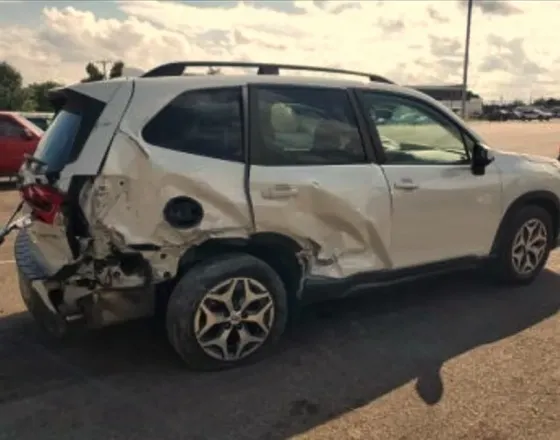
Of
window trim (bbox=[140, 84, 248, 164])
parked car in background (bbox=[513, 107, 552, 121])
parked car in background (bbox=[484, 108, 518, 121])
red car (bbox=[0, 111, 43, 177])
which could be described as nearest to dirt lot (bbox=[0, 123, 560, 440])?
window trim (bbox=[140, 84, 248, 164])

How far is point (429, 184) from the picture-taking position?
16.0 ft

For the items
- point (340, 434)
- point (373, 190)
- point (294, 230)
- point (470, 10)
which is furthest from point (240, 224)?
point (470, 10)

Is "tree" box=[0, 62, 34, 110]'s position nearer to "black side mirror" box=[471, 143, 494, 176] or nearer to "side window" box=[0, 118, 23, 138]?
"side window" box=[0, 118, 23, 138]

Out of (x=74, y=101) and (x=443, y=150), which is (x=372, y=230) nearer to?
(x=443, y=150)

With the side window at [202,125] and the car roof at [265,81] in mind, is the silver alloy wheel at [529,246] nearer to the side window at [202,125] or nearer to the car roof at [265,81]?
the car roof at [265,81]

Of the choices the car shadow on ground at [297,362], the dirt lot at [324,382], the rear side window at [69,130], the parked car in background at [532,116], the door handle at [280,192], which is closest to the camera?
the dirt lot at [324,382]

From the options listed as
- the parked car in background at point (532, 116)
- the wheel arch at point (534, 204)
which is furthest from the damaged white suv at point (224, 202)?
the parked car in background at point (532, 116)

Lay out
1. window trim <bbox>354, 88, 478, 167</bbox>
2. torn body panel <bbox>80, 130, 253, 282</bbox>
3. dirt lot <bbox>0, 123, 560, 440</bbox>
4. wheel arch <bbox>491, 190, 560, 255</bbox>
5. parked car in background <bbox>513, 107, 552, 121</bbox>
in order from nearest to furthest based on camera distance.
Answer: dirt lot <bbox>0, 123, 560, 440</bbox> → torn body panel <bbox>80, 130, 253, 282</bbox> → window trim <bbox>354, 88, 478, 167</bbox> → wheel arch <bbox>491, 190, 560, 255</bbox> → parked car in background <bbox>513, 107, 552, 121</bbox>

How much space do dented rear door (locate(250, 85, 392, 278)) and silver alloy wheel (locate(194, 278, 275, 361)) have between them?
40 centimetres

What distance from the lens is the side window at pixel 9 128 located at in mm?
13297

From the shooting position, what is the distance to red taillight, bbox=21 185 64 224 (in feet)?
12.6

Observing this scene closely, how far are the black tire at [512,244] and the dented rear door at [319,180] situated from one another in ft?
4.32

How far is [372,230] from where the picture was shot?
15.1 ft

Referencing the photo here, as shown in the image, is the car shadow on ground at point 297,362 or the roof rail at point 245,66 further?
the roof rail at point 245,66
